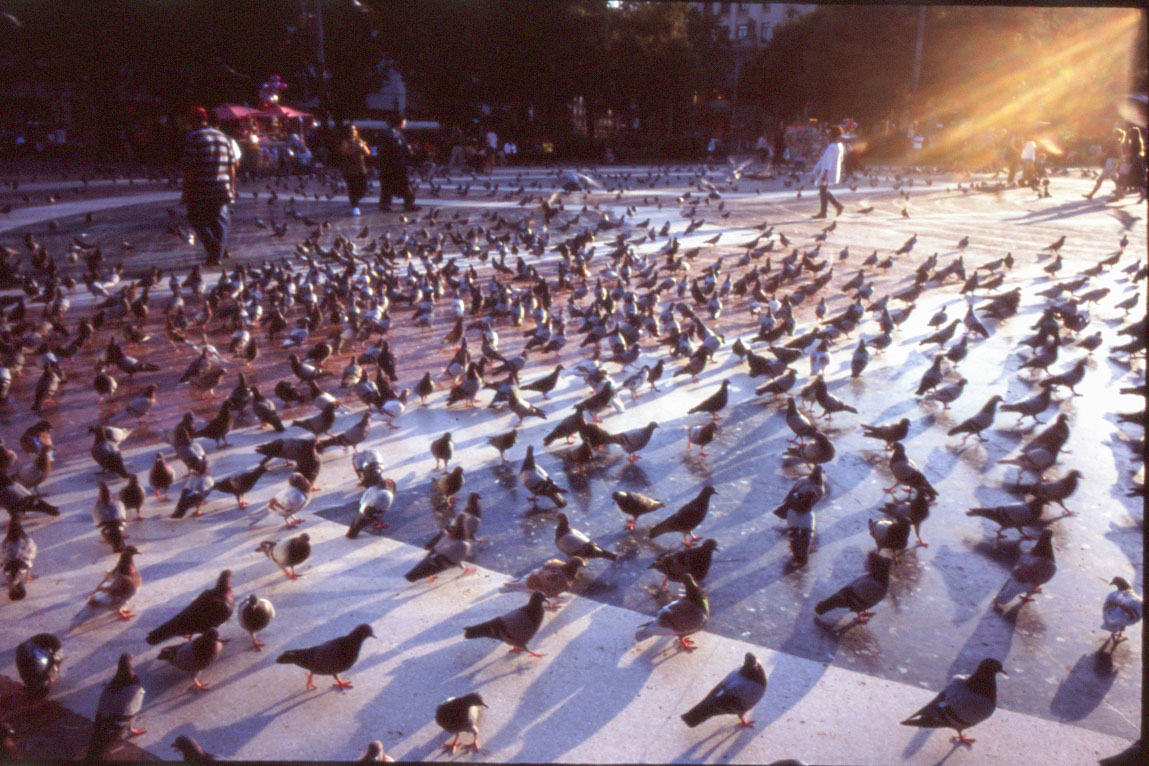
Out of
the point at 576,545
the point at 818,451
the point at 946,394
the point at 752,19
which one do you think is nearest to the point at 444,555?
the point at 576,545

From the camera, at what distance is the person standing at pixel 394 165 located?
62.3ft

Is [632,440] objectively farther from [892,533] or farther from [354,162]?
[354,162]

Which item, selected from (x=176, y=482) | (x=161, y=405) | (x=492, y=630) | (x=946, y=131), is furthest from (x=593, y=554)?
(x=946, y=131)

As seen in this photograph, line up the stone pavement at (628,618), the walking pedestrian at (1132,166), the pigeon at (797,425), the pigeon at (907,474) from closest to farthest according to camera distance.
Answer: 1. the stone pavement at (628,618)
2. the pigeon at (907,474)
3. the pigeon at (797,425)
4. the walking pedestrian at (1132,166)

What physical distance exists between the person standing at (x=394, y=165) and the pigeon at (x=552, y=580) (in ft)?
52.4

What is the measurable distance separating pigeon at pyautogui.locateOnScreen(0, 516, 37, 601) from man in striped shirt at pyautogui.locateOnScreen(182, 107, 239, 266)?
9.36 metres

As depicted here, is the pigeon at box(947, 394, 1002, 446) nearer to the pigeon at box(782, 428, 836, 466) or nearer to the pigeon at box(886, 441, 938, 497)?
→ the pigeon at box(886, 441, 938, 497)

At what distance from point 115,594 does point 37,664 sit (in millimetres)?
638

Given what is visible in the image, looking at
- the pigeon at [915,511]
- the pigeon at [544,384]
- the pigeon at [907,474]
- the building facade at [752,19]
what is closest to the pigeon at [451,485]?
the pigeon at [544,384]

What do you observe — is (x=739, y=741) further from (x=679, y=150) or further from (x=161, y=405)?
(x=679, y=150)

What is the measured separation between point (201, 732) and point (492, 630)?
4.30ft

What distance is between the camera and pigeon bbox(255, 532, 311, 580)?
4.55 meters

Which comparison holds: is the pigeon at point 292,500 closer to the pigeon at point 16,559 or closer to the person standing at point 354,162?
the pigeon at point 16,559

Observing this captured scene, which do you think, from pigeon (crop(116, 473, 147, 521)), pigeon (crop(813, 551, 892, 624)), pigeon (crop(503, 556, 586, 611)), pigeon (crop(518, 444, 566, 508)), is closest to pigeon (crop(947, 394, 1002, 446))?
pigeon (crop(813, 551, 892, 624))
